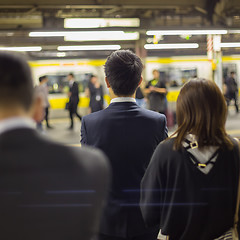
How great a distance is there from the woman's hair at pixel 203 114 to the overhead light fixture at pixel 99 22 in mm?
8175

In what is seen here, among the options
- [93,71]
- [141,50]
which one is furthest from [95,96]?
[93,71]

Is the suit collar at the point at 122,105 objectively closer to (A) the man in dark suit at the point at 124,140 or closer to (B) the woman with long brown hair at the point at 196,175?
(A) the man in dark suit at the point at 124,140

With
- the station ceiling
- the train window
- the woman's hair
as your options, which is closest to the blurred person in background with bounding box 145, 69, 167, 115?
the station ceiling

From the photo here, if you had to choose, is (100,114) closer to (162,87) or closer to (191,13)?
(162,87)

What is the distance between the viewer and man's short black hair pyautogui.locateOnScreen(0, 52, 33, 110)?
3.08ft

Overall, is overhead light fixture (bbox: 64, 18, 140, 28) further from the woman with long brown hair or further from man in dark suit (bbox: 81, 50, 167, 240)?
the woman with long brown hair

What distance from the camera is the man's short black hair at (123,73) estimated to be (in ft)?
5.80

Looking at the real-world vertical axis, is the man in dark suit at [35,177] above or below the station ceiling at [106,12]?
below

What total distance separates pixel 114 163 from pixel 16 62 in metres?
0.85

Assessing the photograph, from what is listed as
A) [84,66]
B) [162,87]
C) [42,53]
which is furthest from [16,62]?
[42,53]

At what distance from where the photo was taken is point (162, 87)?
9805mm

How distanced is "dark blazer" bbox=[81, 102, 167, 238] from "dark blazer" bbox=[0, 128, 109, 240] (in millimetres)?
689

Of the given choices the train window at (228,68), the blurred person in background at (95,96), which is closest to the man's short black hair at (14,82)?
the blurred person in background at (95,96)

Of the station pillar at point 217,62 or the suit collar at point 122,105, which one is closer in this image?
the suit collar at point 122,105
